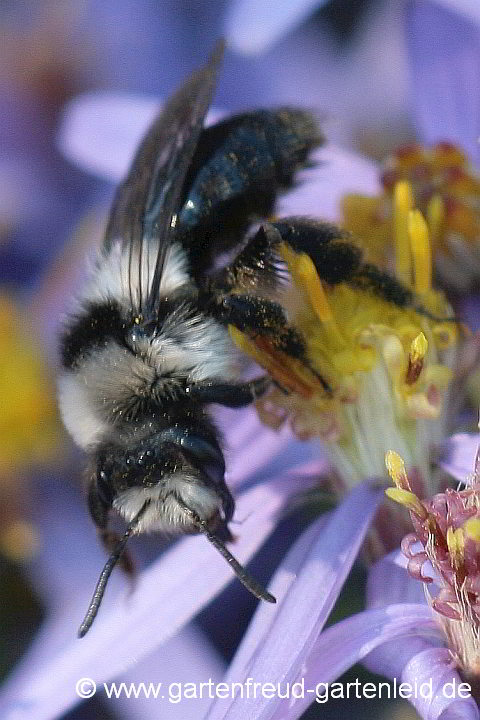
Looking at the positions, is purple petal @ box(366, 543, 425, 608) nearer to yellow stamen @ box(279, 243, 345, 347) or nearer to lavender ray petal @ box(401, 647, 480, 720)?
lavender ray petal @ box(401, 647, 480, 720)

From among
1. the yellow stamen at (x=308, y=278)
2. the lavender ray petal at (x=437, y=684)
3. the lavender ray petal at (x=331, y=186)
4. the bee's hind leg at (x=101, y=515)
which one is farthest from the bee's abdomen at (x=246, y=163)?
the lavender ray petal at (x=437, y=684)

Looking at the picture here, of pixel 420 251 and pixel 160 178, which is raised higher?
pixel 160 178

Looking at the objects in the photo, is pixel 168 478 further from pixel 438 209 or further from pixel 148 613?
pixel 438 209

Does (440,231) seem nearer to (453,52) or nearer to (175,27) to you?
(453,52)

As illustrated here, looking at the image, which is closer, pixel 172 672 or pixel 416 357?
pixel 416 357

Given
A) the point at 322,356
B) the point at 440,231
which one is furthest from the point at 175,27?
the point at 322,356

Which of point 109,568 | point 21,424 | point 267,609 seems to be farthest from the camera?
point 21,424

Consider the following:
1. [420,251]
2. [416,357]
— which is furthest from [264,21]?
[416,357]

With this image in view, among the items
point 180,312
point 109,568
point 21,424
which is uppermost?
point 180,312
